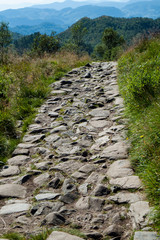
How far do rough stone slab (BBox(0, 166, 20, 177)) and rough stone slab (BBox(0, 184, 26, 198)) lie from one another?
13.4 inches

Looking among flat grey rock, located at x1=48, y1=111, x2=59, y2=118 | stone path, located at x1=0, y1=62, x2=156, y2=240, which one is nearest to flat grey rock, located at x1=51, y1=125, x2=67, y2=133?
stone path, located at x1=0, y1=62, x2=156, y2=240

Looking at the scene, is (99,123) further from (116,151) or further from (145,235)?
(145,235)

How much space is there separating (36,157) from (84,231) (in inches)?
76.5

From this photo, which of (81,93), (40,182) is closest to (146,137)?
(40,182)

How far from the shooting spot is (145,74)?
5035mm

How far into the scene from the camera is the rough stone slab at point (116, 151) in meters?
3.54

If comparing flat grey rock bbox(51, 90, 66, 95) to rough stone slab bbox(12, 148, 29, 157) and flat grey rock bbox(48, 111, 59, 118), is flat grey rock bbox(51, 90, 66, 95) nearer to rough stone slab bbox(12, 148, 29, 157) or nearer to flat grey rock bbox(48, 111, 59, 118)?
flat grey rock bbox(48, 111, 59, 118)

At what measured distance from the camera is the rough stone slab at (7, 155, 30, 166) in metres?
3.75

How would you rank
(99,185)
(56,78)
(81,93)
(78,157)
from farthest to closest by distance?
(56,78)
(81,93)
(78,157)
(99,185)

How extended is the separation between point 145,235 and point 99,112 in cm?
405

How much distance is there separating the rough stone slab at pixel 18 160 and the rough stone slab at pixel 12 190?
68cm

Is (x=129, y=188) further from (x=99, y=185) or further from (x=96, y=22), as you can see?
(x=96, y=22)

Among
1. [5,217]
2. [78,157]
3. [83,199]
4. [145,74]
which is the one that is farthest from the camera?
[145,74]

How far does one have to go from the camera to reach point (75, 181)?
10.1 ft
